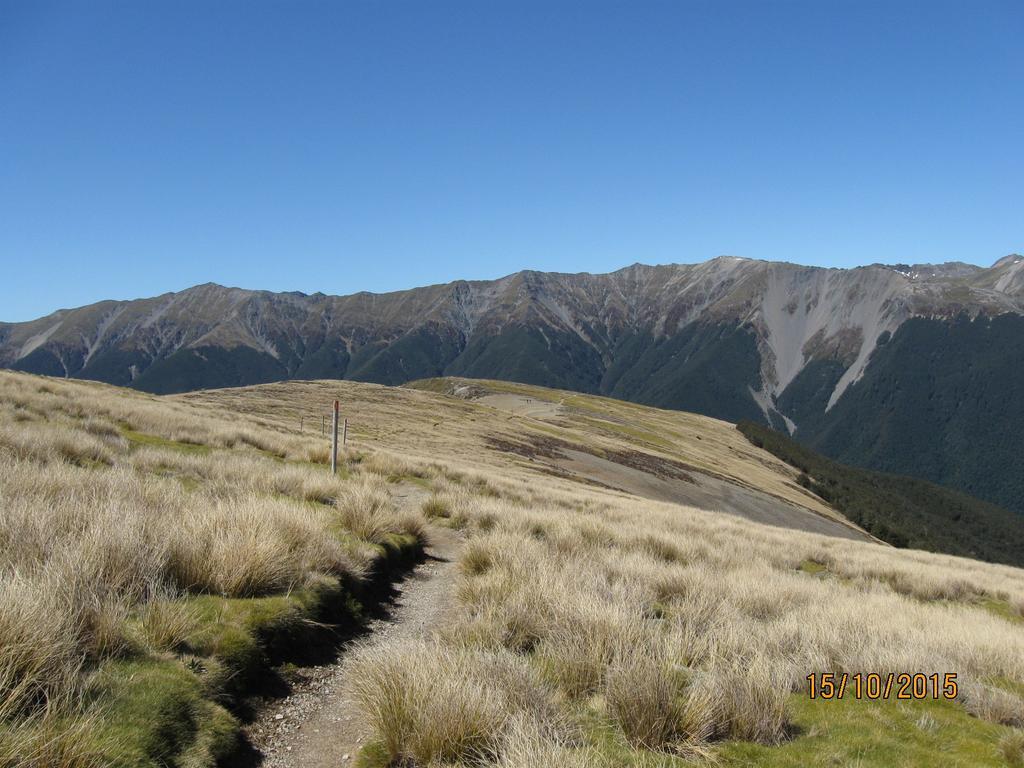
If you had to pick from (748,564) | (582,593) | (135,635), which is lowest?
(748,564)

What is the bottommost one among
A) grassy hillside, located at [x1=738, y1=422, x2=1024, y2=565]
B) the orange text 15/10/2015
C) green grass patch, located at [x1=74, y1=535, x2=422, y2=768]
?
grassy hillside, located at [x1=738, y1=422, x2=1024, y2=565]

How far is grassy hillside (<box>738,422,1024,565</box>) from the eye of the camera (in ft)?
388

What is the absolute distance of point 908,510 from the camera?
149 meters

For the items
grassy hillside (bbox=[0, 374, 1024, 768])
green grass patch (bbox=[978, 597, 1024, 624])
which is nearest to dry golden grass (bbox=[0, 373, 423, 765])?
grassy hillside (bbox=[0, 374, 1024, 768])

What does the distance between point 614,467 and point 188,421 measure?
4682 cm

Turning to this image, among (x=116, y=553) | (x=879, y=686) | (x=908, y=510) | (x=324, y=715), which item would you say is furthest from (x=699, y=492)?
(x=908, y=510)

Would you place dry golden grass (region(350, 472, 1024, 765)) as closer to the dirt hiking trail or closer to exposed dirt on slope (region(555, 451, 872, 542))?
the dirt hiking trail

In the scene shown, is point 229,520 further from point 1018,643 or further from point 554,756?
point 1018,643

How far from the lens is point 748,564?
618 inches

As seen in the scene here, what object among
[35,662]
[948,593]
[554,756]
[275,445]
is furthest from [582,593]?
[275,445]

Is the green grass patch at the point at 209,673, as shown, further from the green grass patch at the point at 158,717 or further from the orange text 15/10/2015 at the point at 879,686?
the orange text 15/10/2015 at the point at 879,686

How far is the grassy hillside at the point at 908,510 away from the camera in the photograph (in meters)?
118

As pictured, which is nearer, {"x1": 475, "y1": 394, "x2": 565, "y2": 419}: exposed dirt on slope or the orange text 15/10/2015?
the orange text 15/10/2015

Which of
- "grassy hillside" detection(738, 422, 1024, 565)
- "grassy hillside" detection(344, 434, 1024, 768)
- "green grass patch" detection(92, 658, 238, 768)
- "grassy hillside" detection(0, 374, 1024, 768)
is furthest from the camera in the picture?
"grassy hillside" detection(738, 422, 1024, 565)
